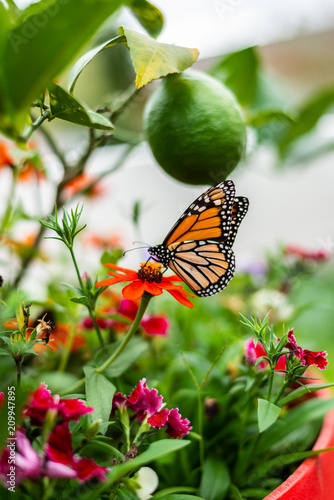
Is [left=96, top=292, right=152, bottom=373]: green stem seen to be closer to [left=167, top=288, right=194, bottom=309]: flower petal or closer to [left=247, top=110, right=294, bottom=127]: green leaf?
[left=167, top=288, right=194, bottom=309]: flower petal

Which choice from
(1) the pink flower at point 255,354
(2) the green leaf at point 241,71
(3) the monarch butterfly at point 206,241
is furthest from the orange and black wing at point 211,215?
(2) the green leaf at point 241,71

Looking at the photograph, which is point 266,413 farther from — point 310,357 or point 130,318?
point 130,318

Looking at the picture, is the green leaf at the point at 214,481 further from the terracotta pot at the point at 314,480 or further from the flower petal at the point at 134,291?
the flower petal at the point at 134,291

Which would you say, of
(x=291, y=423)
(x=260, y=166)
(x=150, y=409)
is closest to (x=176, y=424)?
(x=150, y=409)

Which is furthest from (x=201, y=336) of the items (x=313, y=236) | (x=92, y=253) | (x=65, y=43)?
(x=313, y=236)

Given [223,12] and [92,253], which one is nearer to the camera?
[223,12]

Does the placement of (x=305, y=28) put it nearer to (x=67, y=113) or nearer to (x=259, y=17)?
(x=259, y=17)
